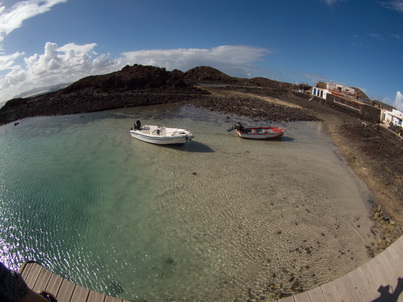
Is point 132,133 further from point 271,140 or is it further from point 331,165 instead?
point 331,165

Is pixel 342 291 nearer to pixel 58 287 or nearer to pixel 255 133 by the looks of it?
pixel 58 287

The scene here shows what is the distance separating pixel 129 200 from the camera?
12578 mm

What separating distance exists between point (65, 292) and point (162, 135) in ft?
48.9

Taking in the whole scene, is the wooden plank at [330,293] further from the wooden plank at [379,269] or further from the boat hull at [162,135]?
the boat hull at [162,135]

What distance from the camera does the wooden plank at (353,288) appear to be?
19.4 ft

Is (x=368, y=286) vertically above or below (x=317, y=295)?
above

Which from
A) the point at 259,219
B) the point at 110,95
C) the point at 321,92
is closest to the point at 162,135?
the point at 259,219

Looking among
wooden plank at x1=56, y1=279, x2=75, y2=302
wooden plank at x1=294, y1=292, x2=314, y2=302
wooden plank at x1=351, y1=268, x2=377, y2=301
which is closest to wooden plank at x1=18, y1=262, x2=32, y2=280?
wooden plank at x1=56, y1=279, x2=75, y2=302

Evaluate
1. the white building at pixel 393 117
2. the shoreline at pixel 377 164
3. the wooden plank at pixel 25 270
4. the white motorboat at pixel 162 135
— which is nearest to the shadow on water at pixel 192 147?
the white motorboat at pixel 162 135

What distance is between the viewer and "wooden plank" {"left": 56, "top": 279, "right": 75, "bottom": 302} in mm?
5860

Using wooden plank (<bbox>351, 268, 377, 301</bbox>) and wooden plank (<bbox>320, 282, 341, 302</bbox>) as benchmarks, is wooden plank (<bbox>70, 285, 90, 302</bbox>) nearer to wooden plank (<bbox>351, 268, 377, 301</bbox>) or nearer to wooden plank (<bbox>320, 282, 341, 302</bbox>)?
wooden plank (<bbox>320, 282, 341, 302</bbox>)

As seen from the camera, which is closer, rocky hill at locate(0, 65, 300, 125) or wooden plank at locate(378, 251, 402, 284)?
wooden plank at locate(378, 251, 402, 284)

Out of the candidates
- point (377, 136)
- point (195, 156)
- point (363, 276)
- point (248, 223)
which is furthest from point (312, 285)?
point (377, 136)

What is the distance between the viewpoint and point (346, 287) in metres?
6.05
